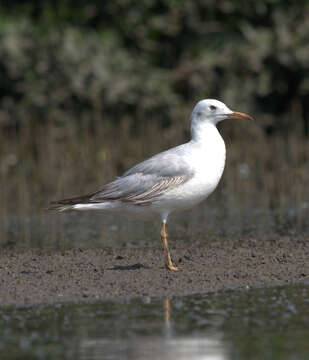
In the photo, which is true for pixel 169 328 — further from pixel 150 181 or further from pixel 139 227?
pixel 139 227

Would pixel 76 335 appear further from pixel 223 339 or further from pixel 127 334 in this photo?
pixel 223 339

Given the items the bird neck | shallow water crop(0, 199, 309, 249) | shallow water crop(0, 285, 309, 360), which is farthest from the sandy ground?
the bird neck

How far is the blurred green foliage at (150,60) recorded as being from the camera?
19953 mm

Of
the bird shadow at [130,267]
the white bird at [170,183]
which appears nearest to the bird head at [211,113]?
the white bird at [170,183]

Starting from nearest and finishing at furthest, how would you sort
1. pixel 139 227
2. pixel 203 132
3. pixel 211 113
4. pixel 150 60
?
pixel 203 132 → pixel 211 113 → pixel 139 227 → pixel 150 60

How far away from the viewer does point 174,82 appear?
68.8ft

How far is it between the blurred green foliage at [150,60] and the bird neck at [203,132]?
10527 mm

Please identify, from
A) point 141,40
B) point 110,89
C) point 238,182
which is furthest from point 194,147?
point 141,40

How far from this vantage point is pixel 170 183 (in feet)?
→ 28.1

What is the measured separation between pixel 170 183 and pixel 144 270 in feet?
2.99

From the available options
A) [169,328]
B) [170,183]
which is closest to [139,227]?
[170,183]

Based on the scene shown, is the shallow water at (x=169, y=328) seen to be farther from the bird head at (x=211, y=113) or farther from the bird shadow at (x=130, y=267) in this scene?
the bird head at (x=211, y=113)

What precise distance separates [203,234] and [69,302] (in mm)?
4160

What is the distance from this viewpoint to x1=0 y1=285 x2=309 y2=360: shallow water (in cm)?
534
